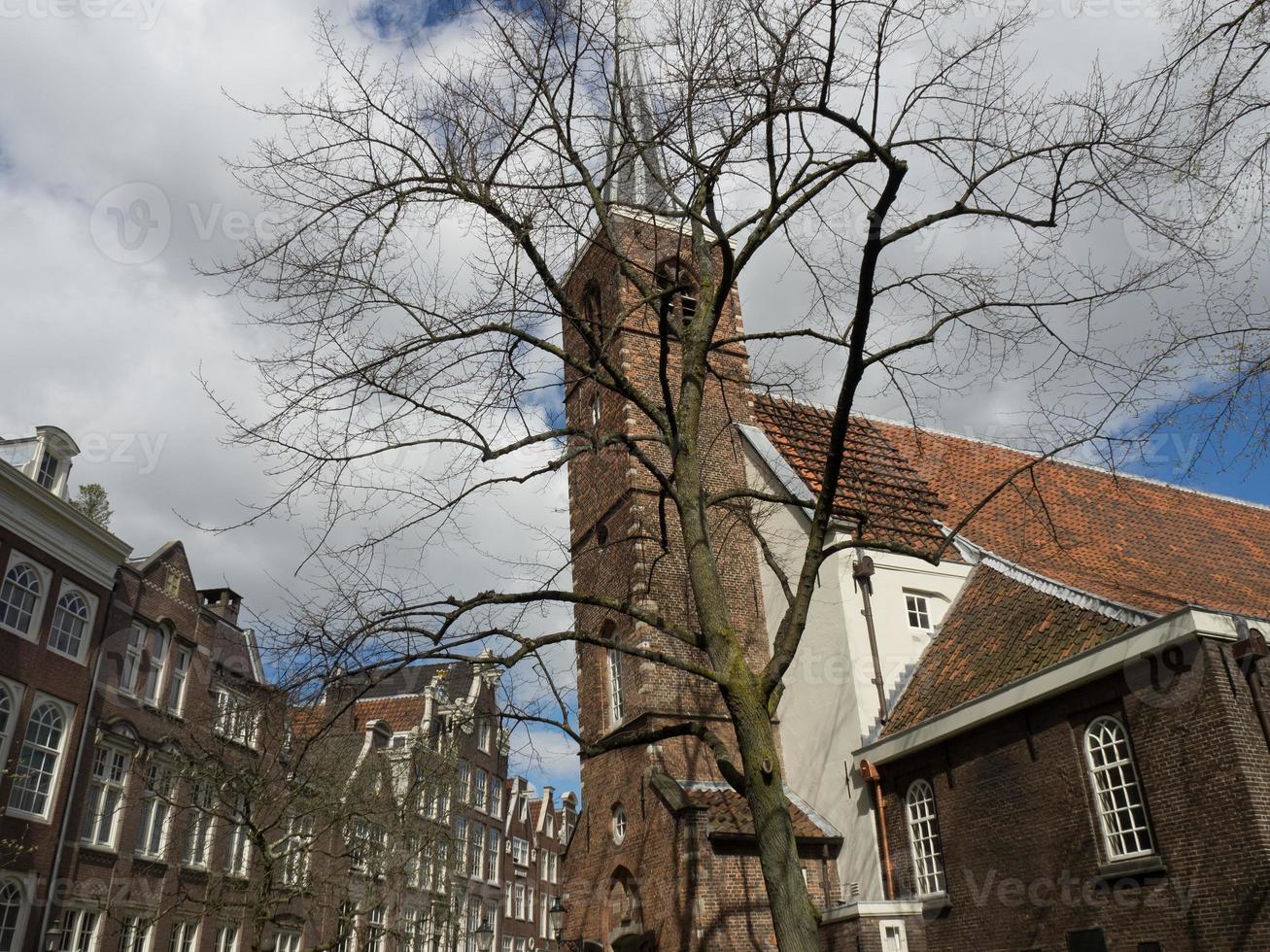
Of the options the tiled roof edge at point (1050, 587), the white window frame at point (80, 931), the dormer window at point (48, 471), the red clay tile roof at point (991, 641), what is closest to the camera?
the tiled roof edge at point (1050, 587)

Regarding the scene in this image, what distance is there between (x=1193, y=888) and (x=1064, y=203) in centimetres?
728

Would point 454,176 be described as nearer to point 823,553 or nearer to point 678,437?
point 678,437

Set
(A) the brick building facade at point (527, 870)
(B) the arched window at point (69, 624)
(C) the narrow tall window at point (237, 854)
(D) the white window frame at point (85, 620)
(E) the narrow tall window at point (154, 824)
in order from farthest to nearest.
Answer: (A) the brick building facade at point (527, 870) < (C) the narrow tall window at point (237, 854) < (E) the narrow tall window at point (154, 824) < (B) the arched window at point (69, 624) < (D) the white window frame at point (85, 620)

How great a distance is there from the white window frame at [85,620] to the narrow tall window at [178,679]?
124 inches

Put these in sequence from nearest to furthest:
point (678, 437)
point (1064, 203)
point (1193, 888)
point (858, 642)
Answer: point (1064, 203) < point (678, 437) < point (1193, 888) < point (858, 642)

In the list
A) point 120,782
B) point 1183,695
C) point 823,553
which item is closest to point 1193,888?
point 1183,695

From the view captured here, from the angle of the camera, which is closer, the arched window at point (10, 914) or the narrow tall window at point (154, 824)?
the arched window at point (10, 914)

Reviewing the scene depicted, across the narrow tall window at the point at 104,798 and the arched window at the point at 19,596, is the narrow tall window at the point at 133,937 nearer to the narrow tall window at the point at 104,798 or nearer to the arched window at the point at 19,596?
the narrow tall window at the point at 104,798

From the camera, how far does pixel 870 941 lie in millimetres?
12586

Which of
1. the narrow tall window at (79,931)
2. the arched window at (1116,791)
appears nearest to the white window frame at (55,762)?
the narrow tall window at (79,931)

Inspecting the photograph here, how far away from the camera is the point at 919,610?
16.4 meters

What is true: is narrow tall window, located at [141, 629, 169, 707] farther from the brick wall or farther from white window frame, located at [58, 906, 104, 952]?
the brick wall

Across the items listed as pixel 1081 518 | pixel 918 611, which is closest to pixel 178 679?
pixel 918 611

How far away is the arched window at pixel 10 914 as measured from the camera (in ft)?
59.1
